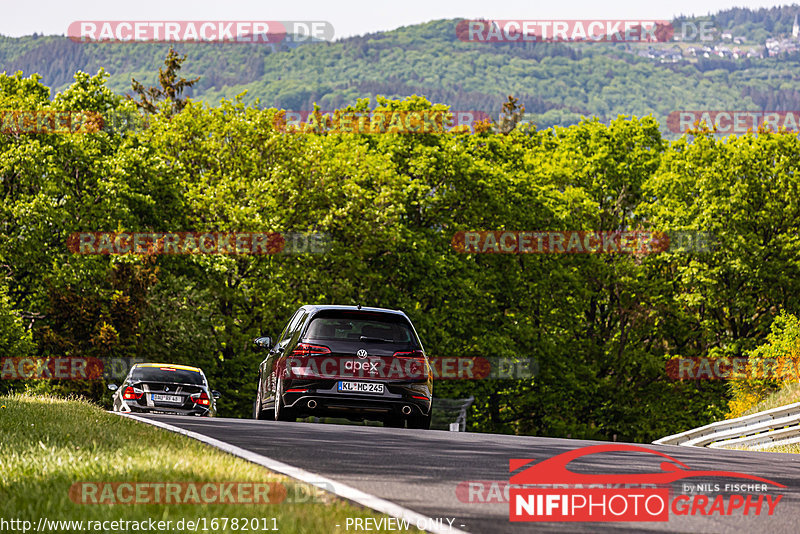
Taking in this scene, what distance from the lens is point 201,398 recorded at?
23.2 meters

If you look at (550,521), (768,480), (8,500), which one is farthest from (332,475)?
(768,480)

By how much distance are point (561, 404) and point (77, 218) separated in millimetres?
20755

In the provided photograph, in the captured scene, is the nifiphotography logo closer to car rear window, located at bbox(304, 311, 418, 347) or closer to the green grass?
the green grass

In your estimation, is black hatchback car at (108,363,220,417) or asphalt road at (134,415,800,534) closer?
asphalt road at (134,415,800,534)

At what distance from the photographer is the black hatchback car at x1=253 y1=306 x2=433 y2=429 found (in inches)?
602

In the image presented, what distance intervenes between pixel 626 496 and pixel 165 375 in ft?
56.6

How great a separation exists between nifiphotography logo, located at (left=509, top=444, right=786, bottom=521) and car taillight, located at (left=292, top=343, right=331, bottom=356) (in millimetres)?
6432

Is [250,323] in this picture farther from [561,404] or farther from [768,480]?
[768,480]

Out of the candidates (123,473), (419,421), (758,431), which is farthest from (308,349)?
(758,431)

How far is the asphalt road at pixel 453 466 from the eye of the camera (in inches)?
258

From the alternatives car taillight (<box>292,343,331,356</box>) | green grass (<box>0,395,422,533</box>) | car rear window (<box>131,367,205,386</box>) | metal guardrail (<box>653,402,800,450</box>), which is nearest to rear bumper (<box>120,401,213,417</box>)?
car rear window (<box>131,367,205,386</box>)

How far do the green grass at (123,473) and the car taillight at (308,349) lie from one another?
3.58 m

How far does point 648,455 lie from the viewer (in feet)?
36.3

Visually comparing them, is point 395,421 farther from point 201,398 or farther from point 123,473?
point 123,473
